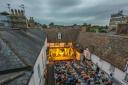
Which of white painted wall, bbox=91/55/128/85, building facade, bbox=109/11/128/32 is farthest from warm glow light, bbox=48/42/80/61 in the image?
building facade, bbox=109/11/128/32

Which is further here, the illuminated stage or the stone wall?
the illuminated stage

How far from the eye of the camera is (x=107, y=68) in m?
15.7

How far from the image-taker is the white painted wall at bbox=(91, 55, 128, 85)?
1275 centimetres

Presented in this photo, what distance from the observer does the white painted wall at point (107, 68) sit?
12750 mm

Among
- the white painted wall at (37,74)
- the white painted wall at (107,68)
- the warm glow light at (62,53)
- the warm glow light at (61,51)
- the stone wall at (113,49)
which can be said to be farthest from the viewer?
the warm glow light at (61,51)

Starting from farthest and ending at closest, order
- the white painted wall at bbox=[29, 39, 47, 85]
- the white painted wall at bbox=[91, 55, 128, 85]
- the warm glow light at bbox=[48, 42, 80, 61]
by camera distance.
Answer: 1. the warm glow light at bbox=[48, 42, 80, 61]
2. the white painted wall at bbox=[91, 55, 128, 85]
3. the white painted wall at bbox=[29, 39, 47, 85]

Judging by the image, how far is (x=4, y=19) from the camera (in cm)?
2123

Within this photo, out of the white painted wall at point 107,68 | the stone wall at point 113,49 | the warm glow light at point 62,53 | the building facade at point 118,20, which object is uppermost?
the building facade at point 118,20

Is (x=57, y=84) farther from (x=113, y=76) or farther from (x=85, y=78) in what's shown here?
(x=113, y=76)

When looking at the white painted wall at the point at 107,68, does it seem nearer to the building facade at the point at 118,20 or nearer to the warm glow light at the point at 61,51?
the warm glow light at the point at 61,51

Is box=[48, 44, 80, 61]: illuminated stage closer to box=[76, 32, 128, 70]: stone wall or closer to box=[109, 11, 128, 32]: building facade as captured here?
box=[76, 32, 128, 70]: stone wall

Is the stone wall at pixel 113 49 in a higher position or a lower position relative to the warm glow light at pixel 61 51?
higher

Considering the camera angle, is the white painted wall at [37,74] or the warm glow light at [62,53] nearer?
the white painted wall at [37,74]

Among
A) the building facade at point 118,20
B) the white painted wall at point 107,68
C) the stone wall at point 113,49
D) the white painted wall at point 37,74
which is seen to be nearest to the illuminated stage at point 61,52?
the white painted wall at point 107,68
